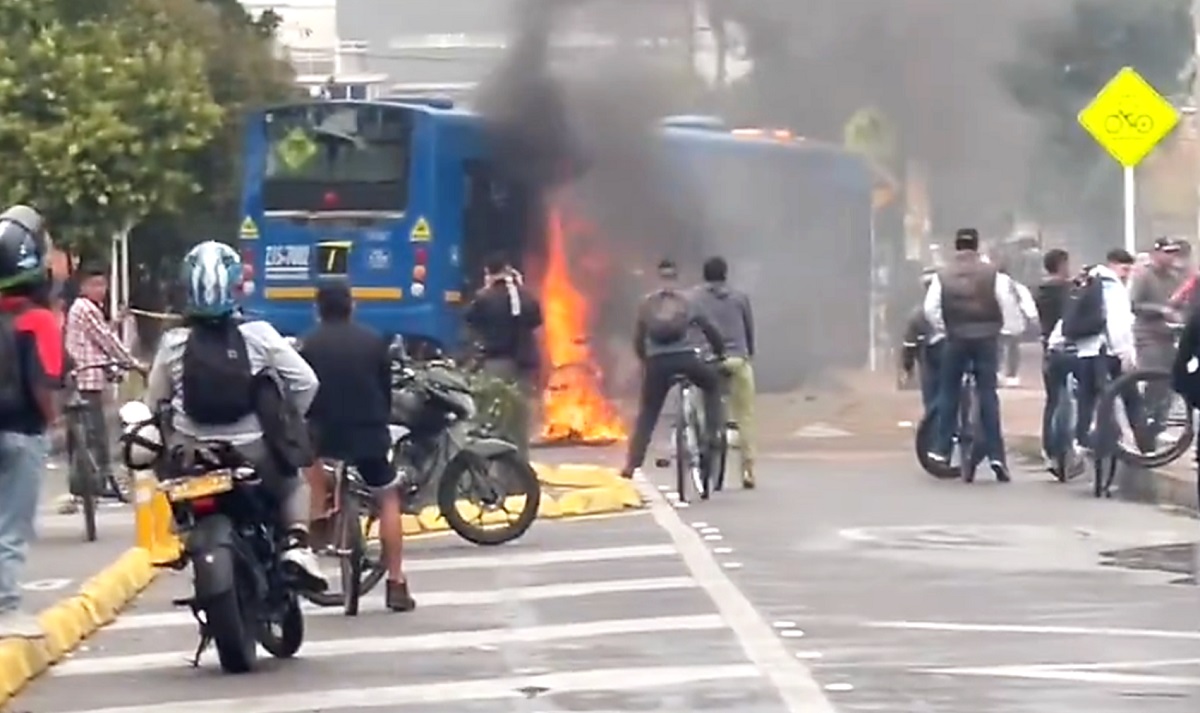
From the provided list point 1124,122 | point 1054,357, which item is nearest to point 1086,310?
point 1054,357

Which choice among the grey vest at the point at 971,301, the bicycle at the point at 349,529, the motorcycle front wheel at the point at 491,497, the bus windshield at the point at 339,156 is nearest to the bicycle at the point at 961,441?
the grey vest at the point at 971,301

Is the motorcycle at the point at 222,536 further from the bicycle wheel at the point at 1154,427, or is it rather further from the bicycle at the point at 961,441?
the bicycle at the point at 961,441

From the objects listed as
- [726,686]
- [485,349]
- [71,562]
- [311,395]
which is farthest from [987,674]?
[485,349]

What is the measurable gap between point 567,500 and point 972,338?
398cm

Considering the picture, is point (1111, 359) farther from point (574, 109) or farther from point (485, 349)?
point (574, 109)

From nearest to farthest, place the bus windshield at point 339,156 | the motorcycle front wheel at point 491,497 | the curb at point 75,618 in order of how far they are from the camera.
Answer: the curb at point 75,618
the motorcycle front wheel at point 491,497
the bus windshield at point 339,156

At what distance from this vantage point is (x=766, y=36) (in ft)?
104

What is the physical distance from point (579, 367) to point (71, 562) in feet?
44.0

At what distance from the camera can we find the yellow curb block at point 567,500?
18031mm

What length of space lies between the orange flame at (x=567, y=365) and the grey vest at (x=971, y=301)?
687cm

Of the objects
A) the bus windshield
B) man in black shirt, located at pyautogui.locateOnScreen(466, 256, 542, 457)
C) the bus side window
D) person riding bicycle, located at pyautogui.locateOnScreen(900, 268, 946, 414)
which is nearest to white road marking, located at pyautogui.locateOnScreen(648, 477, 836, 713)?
person riding bicycle, located at pyautogui.locateOnScreen(900, 268, 946, 414)

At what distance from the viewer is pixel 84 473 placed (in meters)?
18.7

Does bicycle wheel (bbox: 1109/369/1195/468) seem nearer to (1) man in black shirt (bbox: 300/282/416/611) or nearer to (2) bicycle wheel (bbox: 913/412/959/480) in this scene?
(2) bicycle wheel (bbox: 913/412/959/480)

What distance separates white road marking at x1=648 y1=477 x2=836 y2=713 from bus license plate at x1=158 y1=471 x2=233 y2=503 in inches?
91.3
